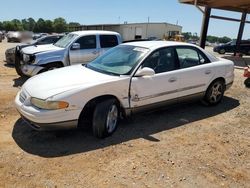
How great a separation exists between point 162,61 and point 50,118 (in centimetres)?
253

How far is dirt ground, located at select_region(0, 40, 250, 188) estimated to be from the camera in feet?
12.1

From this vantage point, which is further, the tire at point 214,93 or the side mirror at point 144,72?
the tire at point 214,93

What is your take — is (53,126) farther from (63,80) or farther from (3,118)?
(3,118)

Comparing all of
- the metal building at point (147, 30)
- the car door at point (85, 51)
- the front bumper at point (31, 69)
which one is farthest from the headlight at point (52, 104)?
the metal building at point (147, 30)

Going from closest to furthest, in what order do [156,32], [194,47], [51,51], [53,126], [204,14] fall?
[53,126] → [194,47] → [51,51] → [204,14] → [156,32]

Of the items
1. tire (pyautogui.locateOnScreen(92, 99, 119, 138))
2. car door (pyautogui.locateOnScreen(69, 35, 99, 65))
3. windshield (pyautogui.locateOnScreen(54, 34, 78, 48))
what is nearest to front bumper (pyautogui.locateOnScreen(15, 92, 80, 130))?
tire (pyautogui.locateOnScreen(92, 99, 119, 138))

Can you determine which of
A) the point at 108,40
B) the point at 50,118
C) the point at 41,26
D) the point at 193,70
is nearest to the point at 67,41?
the point at 108,40

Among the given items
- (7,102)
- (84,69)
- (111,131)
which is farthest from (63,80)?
(7,102)

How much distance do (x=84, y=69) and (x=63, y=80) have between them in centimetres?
81

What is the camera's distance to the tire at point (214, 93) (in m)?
6.66

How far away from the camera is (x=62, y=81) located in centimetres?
480

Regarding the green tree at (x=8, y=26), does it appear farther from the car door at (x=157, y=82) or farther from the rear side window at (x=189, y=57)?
the car door at (x=157, y=82)

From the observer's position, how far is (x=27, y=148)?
4.43 meters

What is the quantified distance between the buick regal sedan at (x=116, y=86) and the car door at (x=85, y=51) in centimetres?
333
